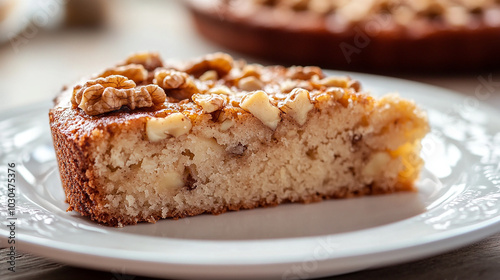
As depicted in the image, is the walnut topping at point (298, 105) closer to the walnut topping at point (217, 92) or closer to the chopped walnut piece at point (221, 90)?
the walnut topping at point (217, 92)

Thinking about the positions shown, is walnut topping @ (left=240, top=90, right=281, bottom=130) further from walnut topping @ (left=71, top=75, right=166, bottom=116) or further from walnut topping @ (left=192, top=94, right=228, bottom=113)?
walnut topping @ (left=71, top=75, right=166, bottom=116)

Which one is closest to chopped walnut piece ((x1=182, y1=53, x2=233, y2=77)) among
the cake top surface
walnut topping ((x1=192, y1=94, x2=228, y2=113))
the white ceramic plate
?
the cake top surface

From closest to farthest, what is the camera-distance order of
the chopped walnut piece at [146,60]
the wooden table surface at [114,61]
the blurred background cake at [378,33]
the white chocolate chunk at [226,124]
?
the wooden table surface at [114,61] → the white chocolate chunk at [226,124] → the chopped walnut piece at [146,60] → the blurred background cake at [378,33]

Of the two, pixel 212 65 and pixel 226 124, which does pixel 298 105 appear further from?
pixel 212 65

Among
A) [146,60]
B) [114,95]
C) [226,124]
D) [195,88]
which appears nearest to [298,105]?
[226,124]

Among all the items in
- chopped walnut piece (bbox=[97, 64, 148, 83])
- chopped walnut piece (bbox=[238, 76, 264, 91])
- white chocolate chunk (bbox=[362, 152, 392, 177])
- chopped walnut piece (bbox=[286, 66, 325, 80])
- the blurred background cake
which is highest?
the blurred background cake

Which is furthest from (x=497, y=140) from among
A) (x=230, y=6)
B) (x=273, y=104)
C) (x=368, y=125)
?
(x=230, y=6)

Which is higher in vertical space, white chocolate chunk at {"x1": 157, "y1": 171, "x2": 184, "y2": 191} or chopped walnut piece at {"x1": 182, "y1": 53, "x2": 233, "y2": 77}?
chopped walnut piece at {"x1": 182, "y1": 53, "x2": 233, "y2": 77}

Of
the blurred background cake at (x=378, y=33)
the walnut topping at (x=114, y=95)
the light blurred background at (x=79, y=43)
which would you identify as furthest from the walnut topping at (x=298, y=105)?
the light blurred background at (x=79, y=43)
